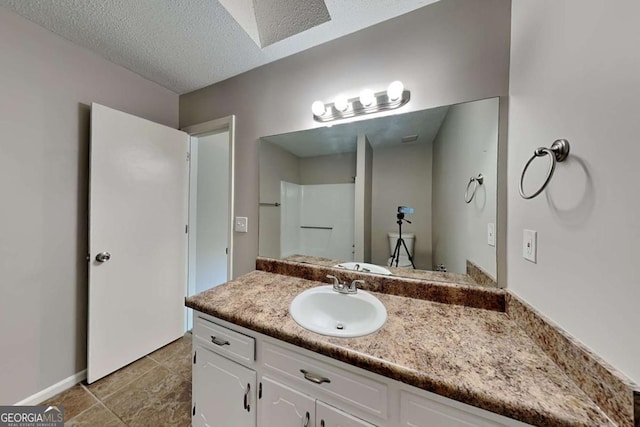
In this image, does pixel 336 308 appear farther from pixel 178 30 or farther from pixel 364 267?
pixel 178 30

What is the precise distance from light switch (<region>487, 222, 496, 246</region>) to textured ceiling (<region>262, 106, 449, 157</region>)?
525 millimetres

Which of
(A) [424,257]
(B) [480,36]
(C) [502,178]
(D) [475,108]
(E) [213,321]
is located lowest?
(E) [213,321]

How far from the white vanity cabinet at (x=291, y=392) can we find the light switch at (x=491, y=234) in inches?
28.0

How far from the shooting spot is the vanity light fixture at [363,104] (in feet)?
3.83

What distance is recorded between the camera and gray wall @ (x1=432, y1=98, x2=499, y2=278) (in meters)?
1.03

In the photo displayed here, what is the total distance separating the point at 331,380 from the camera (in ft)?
2.40

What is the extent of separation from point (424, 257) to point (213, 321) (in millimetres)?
1130

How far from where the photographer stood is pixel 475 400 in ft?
1.74

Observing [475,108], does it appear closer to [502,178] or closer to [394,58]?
[502,178]

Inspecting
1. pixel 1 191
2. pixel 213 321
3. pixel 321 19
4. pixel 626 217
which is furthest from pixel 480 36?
pixel 1 191

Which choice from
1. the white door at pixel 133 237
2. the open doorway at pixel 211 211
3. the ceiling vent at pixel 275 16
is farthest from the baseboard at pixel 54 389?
the ceiling vent at pixel 275 16

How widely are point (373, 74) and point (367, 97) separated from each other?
0.16m

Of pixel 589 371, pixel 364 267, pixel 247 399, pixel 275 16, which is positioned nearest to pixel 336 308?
pixel 364 267

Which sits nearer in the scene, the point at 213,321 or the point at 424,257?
the point at 213,321
